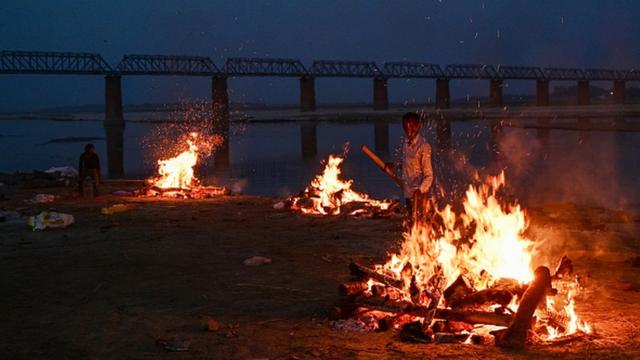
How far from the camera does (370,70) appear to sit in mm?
130625

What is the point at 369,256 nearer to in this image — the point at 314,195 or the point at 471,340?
the point at 471,340

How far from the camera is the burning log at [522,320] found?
610cm

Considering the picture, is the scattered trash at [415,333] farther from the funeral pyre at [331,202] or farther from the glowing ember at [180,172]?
the glowing ember at [180,172]

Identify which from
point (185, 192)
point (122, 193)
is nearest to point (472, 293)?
point (185, 192)

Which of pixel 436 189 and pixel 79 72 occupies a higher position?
pixel 79 72

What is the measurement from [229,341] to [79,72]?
9470 centimetres

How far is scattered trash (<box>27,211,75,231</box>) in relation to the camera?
1339 cm

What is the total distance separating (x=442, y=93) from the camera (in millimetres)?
127625

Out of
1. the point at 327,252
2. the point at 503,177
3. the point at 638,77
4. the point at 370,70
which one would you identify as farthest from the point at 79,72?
the point at 638,77

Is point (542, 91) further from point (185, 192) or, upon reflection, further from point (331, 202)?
point (331, 202)

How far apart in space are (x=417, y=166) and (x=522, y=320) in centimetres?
339

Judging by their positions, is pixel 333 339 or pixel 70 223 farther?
pixel 70 223

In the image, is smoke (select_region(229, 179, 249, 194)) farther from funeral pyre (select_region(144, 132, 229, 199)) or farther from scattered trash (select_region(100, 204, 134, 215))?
scattered trash (select_region(100, 204, 134, 215))

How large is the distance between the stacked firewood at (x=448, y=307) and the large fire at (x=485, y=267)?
30 millimetres
